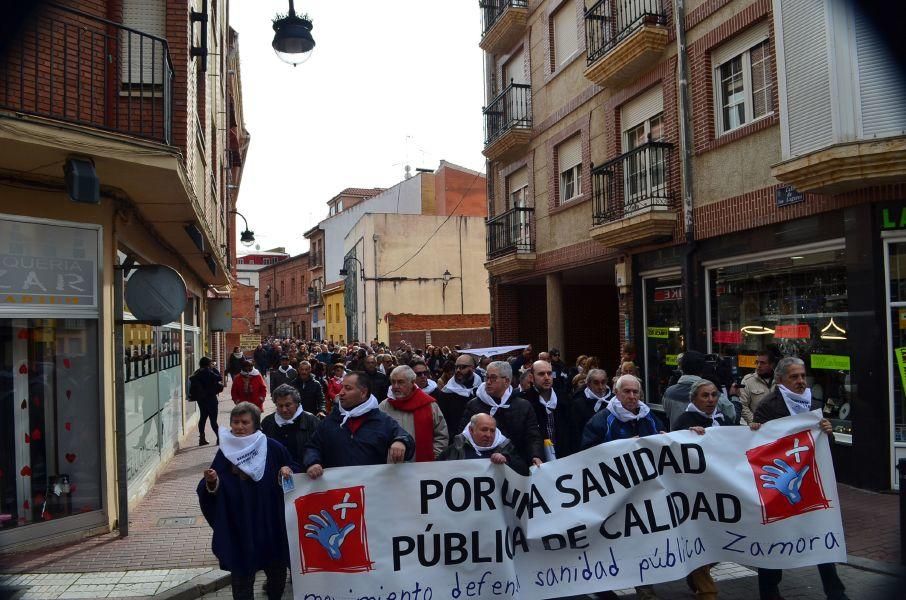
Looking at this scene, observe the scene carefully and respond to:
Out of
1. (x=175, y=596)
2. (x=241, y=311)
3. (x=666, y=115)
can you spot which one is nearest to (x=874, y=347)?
(x=666, y=115)

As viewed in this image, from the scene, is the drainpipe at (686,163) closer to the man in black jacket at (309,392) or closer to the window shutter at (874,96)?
the window shutter at (874,96)

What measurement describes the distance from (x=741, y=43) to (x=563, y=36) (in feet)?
20.1

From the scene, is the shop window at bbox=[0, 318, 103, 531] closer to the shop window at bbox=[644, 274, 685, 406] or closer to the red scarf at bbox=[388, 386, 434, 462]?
the red scarf at bbox=[388, 386, 434, 462]

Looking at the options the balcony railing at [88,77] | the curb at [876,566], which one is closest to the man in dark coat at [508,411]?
the curb at [876,566]

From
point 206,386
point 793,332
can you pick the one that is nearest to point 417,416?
point 793,332

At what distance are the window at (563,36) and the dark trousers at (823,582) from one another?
1274 cm

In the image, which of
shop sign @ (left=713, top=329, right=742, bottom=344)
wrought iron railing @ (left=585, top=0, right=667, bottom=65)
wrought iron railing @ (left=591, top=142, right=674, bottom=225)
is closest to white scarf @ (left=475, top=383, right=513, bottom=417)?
shop sign @ (left=713, top=329, right=742, bottom=344)

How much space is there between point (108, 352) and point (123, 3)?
4.32m

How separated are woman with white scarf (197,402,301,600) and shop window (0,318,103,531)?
341 centimetres

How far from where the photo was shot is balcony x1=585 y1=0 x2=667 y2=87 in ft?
41.0

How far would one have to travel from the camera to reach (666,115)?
497 inches

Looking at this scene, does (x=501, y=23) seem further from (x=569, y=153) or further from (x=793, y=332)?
(x=793, y=332)

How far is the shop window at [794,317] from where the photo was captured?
9.16m

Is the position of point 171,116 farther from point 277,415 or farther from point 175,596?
point 175,596
